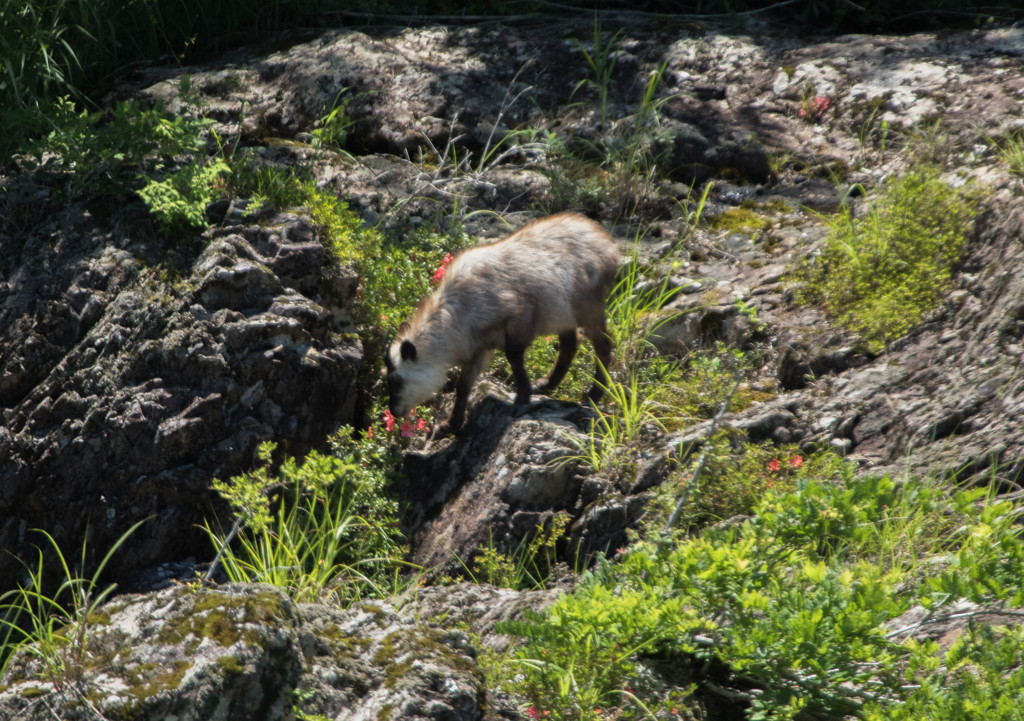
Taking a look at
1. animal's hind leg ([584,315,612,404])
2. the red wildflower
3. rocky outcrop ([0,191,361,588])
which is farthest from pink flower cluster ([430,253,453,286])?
animal's hind leg ([584,315,612,404])

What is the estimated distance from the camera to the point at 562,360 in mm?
6332

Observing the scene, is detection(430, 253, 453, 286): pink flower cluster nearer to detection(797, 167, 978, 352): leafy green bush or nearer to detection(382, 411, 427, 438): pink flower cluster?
detection(382, 411, 427, 438): pink flower cluster

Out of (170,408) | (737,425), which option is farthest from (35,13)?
(737,425)

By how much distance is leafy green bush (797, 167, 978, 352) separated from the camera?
592cm

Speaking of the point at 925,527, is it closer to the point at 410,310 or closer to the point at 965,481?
the point at 965,481

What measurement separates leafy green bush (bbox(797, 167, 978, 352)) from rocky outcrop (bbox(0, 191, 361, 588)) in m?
3.53

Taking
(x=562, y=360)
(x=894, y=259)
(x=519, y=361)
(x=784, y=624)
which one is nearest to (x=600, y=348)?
(x=562, y=360)

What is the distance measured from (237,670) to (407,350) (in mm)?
3182

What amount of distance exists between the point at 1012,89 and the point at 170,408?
728 cm

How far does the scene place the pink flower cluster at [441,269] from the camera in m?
6.72

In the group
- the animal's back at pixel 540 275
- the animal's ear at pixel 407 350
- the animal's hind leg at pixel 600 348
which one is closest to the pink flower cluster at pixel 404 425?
the animal's ear at pixel 407 350

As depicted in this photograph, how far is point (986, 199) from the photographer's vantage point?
20.1 ft

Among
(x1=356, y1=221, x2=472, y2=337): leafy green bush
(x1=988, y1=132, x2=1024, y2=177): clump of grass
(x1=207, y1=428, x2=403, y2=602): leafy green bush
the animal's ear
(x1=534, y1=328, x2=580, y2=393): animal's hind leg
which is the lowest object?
(x1=207, y1=428, x2=403, y2=602): leafy green bush

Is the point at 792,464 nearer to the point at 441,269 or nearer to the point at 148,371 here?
the point at 441,269
